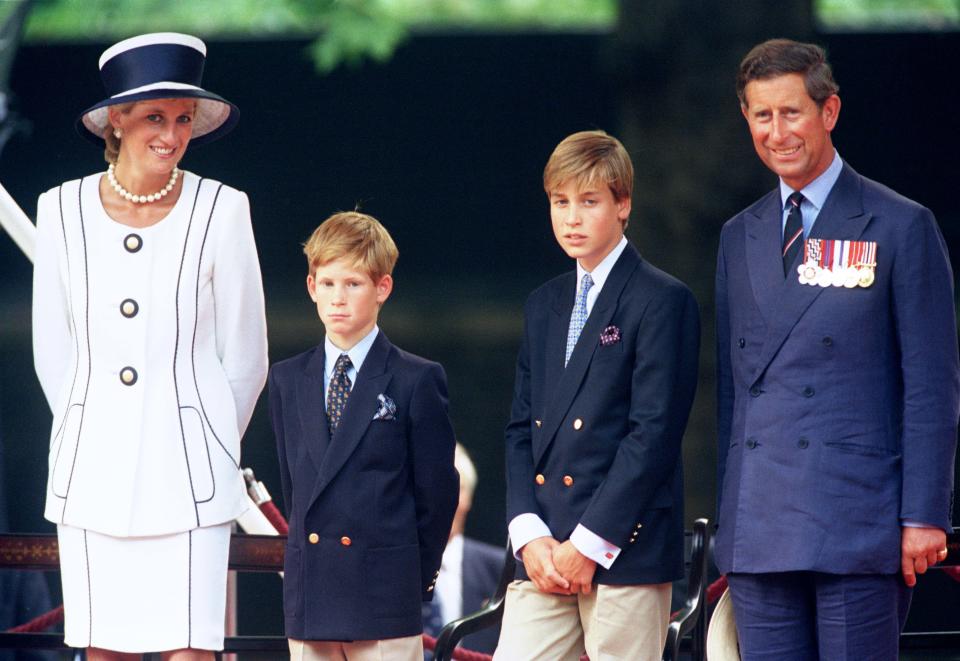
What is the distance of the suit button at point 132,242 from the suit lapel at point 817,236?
149 centimetres

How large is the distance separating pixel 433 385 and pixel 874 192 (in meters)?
1.13

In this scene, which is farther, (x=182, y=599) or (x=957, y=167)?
(x=957, y=167)

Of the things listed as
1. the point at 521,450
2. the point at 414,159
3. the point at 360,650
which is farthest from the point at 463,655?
Answer: the point at 414,159

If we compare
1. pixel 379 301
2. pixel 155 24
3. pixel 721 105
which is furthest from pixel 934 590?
pixel 155 24

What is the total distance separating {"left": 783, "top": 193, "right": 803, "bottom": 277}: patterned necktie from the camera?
3.93 m

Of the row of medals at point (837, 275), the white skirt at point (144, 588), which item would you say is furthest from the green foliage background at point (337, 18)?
the white skirt at point (144, 588)

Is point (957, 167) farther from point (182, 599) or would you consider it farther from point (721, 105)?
point (182, 599)

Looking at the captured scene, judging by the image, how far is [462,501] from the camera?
6625 millimetres

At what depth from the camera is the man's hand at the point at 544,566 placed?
13.0ft

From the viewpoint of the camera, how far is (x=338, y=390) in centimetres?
418

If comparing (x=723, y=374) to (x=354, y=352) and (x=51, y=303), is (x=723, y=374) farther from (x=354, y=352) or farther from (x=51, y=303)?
(x=51, y=303)

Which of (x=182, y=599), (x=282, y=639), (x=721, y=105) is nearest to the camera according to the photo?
(x=182, y=599)

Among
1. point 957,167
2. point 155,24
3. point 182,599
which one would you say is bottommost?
point 182,599

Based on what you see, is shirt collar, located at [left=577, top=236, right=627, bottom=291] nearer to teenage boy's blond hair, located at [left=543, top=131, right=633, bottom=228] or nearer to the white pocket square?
teenage boy's blond hair, located at [left=543, top=131, right=633, bottom=228]
